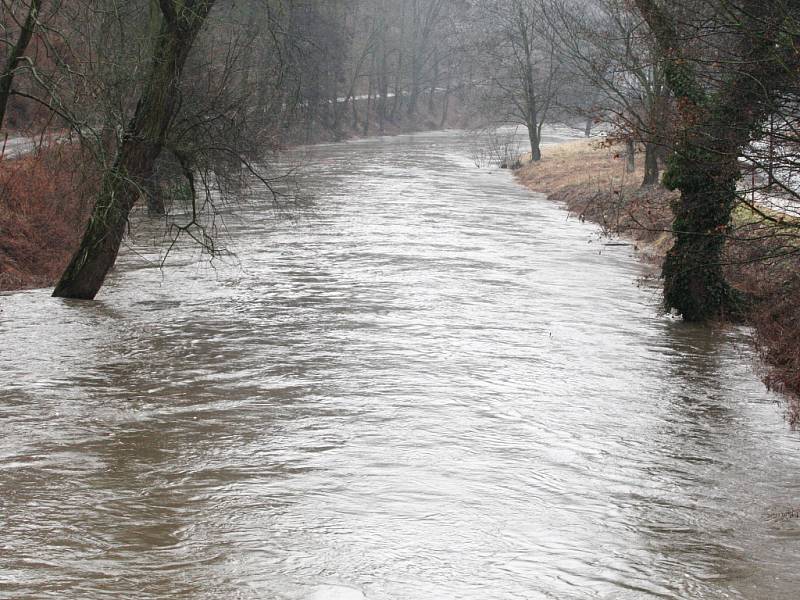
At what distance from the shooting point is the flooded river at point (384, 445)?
8.09 m

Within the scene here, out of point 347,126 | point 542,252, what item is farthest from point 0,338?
point 347,126

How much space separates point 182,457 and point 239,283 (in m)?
10.5

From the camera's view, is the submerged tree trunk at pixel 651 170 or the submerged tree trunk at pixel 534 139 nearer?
the submerged tree trunk at pixel 651 170

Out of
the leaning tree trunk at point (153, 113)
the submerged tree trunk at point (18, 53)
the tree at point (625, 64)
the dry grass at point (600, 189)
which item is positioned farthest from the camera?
the dry grass at point (600, 189)

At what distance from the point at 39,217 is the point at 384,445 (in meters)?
14.3

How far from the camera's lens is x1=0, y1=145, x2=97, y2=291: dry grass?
69.9 ft

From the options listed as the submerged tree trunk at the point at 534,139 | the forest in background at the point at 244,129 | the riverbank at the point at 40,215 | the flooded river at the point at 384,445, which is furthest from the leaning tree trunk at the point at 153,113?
the submerged tree trunk at the point at 534,139

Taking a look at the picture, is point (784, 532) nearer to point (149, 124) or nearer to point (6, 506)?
point (6, 506)

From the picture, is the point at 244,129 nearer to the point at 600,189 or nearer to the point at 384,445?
the point at 384,445

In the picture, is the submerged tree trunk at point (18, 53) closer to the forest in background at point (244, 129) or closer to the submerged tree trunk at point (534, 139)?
the forest in background at point (244, 129)

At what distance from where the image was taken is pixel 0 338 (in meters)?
15.7

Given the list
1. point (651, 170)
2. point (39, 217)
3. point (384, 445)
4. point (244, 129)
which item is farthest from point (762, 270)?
point (651, 170)

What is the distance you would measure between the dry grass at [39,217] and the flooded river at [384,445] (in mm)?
1914

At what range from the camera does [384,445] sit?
11.2 m
